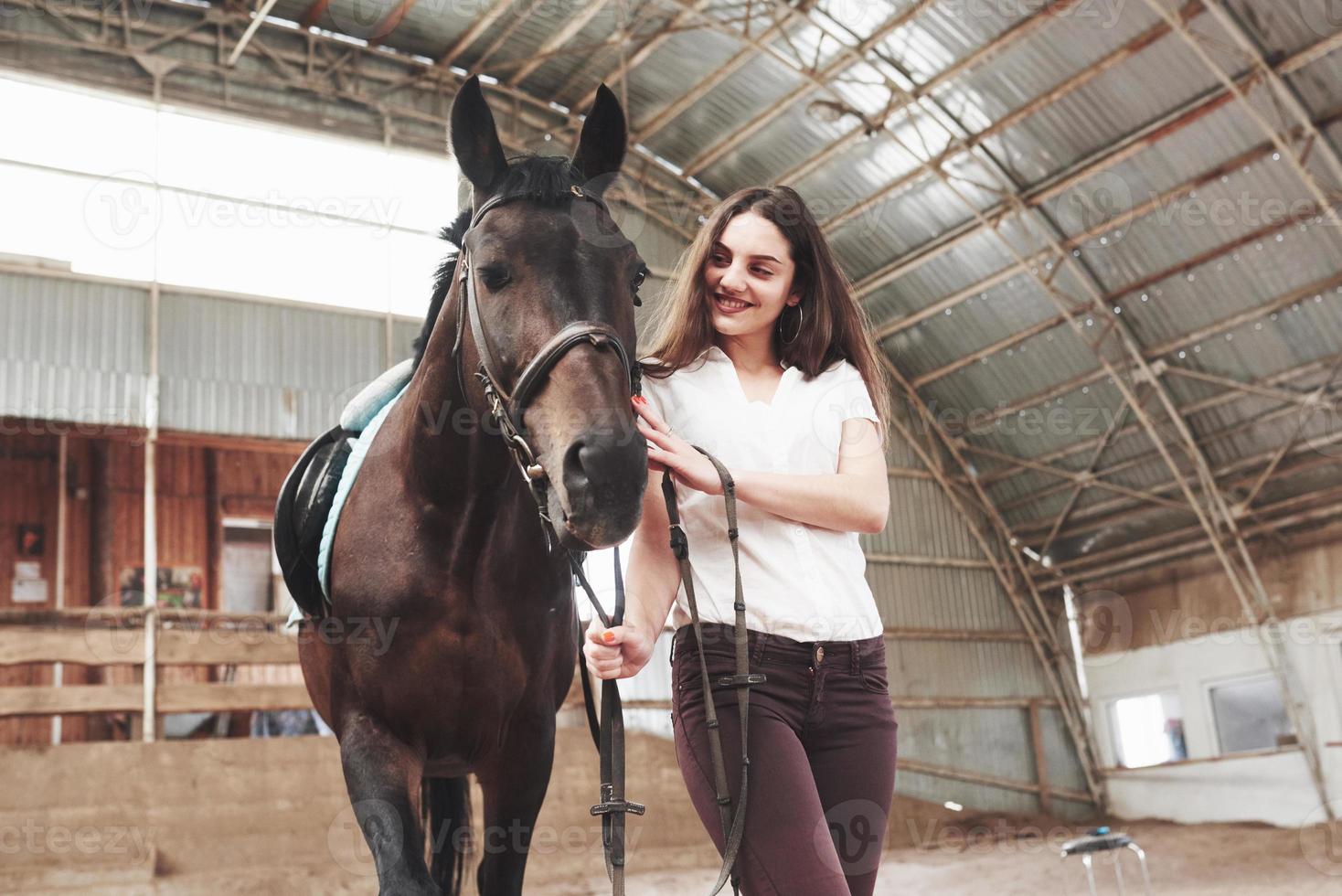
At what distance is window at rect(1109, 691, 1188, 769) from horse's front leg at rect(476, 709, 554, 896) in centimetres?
1587

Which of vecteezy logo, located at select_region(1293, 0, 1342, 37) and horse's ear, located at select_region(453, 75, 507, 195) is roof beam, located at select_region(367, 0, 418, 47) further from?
horse's ear, located at select_region(453, 75, 507, 195)

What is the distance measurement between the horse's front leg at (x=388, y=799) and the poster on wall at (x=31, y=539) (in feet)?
45.7

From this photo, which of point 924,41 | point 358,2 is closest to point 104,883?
point 358,2

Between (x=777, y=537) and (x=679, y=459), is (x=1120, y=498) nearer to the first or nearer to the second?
(x=777, y=537)

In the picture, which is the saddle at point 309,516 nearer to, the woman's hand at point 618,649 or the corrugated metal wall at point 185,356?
the woman's hand at point 618,649

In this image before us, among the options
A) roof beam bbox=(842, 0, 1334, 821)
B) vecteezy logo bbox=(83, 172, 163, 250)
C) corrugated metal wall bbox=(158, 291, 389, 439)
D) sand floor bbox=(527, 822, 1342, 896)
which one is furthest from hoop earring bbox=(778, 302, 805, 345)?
roof beam bbox=(842, 0, 1334, 821)

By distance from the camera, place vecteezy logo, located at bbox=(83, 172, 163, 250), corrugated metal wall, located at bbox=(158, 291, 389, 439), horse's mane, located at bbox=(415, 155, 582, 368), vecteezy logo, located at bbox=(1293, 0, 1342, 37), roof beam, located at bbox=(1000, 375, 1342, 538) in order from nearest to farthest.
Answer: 1. horse's mane, located at bbox=(415, 155, 582, 368)
2. vecteezy logo, located at bbox=(1293, 0, 1342, 37)
3. vecteezy logo, located at bbox=(83, 172, 163, 250)
4. corrugated metal wall, located at bbox=(158, 291, 389, 439)
5. roof beam, located at bbox=(1000, 375, 1342, 538)

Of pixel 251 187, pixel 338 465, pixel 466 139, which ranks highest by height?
pixel 251 187

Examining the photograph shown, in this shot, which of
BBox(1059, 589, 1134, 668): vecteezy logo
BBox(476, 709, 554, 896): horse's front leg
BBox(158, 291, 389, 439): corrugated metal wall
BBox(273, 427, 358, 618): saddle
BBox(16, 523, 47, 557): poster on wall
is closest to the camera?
BBox(476, 709, 554, 896): horse's front leg

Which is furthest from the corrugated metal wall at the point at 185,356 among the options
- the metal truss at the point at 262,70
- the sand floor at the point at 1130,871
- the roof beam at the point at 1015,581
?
the roof beam at the point at 1015,581

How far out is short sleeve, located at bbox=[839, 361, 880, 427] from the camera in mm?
2082

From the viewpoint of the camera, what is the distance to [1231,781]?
1602 cm

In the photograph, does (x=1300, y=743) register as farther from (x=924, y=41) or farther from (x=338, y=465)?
(x=338, y=465)

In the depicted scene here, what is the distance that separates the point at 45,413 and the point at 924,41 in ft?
34.1
